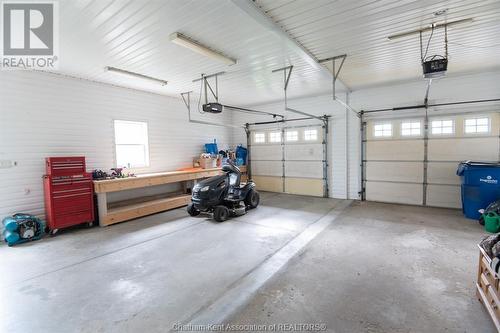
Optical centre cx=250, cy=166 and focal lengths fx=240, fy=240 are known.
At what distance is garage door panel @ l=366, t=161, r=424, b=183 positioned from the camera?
6117 millimetres

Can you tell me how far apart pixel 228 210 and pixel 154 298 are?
2842 mm

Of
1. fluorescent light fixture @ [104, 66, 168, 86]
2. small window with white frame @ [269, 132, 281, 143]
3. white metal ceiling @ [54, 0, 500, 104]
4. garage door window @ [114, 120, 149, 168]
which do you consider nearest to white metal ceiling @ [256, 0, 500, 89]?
white metal ceiling @ [54, 0, 500, 104]

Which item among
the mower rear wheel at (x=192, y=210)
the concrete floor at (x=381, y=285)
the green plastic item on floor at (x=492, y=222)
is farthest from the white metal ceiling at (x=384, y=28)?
the mower rear wheel at (x=192, y=210)

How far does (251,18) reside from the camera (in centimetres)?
296

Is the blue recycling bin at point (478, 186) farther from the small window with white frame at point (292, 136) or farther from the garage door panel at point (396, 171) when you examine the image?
the small window with white frame at point (292, 136)

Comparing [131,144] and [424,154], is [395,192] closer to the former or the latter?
[424,154]

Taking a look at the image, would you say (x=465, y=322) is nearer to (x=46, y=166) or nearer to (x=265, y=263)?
(x=265, y=263)

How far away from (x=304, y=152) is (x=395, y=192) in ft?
9.22

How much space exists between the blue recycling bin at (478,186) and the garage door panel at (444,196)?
2.73ft

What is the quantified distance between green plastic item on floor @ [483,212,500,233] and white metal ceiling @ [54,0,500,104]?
2.86m

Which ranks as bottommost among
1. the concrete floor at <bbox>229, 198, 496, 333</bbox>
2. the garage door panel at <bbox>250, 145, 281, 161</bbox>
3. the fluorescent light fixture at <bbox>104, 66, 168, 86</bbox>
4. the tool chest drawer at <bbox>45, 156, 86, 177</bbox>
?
the concrete floor at <bbox>229, 198, 496, 333</bbox>

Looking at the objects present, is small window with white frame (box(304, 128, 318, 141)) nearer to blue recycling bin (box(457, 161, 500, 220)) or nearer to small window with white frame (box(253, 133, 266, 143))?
small window with white frame (box(253, 133, 266, 143))

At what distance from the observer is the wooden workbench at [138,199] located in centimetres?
483
